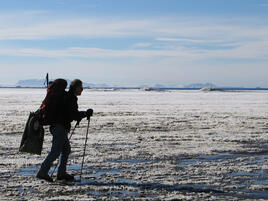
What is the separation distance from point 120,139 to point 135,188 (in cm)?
620

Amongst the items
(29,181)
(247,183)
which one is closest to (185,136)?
(247,183)

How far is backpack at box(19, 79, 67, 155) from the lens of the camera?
23.8ft

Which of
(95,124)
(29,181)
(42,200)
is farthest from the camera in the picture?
(95,124)

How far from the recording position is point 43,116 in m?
7.42

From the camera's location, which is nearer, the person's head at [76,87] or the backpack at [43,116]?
the backpack at [43,116]

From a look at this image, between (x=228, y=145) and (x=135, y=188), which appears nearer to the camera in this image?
(x=135, y=188)

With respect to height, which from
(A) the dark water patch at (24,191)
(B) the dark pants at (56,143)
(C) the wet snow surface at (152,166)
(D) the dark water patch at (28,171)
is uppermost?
(B) the dark pants at (56,143)

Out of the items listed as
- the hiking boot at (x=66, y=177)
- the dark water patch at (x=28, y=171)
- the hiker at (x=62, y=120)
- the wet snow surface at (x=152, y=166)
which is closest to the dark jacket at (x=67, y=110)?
the hiker at (x=62, y=120)

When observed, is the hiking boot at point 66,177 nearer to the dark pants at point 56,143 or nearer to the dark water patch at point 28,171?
the dark pants at point 56,143

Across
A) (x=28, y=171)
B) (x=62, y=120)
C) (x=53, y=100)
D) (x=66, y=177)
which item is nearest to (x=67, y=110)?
(x=62, y=120)

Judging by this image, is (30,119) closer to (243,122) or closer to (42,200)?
(42,200)

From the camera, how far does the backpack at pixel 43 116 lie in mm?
7250

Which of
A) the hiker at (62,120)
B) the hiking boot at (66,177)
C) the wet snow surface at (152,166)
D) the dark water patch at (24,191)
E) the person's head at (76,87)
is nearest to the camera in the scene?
the dark water patch at (24,191)

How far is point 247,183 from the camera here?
7.55 metres
